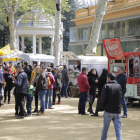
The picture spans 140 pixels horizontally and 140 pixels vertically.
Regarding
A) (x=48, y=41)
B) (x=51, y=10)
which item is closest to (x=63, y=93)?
(x=51, y=10)

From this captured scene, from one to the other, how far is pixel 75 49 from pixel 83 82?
26001 mm

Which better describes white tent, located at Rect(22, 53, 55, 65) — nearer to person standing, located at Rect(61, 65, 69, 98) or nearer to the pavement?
person standing, located at Rect(61, 65, 69, 98)

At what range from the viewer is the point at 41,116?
11.8 metres

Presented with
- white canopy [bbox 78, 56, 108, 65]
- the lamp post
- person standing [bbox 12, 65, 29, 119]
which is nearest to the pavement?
person standing [bbox 12, 65, 29, 119]

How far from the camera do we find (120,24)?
29.7 meters

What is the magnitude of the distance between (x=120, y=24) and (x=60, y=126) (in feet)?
69.5

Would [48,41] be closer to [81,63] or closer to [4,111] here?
[81,63]

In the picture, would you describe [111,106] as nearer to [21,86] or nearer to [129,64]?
[21,86]

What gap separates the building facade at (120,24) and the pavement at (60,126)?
15.9 m

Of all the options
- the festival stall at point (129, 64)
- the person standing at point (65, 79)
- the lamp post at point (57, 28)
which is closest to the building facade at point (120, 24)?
the lamp post at point (57, 28)

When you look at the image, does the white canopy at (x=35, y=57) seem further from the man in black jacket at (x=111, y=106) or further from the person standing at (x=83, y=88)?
the man in black jacket at (x=111, y=106)

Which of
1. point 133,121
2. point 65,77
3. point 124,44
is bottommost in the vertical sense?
point 133,121

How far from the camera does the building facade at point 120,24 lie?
2784 cm

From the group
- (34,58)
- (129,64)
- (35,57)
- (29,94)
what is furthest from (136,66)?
(35,57)
